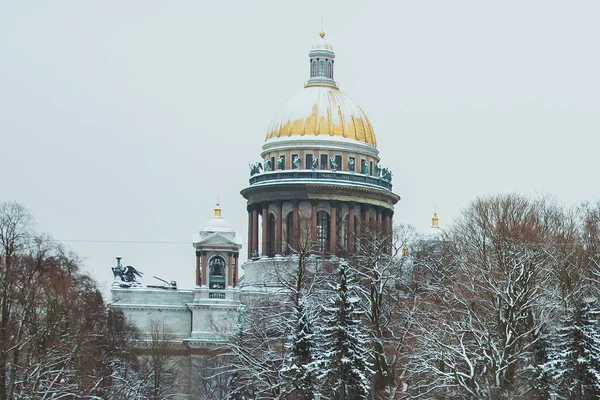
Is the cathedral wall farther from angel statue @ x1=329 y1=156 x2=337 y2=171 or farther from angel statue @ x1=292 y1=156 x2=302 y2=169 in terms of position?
angel statue @ x1=329 y1=156 x2=337 y2=171

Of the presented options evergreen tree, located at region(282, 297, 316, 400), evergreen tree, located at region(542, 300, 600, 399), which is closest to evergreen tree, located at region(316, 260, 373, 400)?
evergreen tree, located at region(282, 297, 316, 400)

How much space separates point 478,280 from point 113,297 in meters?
52.8

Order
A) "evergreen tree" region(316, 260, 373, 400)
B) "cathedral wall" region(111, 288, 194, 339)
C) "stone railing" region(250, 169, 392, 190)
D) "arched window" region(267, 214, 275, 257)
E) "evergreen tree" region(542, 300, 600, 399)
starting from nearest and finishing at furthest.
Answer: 1. "evergreen tree" region(316, 260, 373, 400)
2. "evergreen tree" region(542, 300, 600, 399)
3. "cathedral wall" region(111, 288, 194, 339)
4. "arched window" region(267, 214, 275, 257)
5. "stone railing" region(250, 169, 392, 190)

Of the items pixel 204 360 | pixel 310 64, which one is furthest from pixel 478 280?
pixel 310 64

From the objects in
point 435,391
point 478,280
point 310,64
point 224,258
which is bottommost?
point 435,391

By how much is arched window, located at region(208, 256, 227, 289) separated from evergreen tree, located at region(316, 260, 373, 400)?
60317mm

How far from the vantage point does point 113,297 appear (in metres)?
→ 117

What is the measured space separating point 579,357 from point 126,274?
64960 mm

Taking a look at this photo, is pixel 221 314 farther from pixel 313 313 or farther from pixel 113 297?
pixel 313 313

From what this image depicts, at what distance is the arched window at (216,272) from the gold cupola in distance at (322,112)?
10.9 meters

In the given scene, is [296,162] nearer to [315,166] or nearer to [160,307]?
[315,166]

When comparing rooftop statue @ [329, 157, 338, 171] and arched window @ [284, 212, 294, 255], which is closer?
arched window @ [284, 212, 294, 255]

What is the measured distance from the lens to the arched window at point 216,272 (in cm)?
12000

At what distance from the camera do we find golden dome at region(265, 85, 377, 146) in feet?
410
